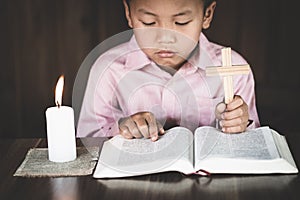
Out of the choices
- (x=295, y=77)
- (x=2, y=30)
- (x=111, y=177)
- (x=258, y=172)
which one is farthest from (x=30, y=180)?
(x=295, y=77)

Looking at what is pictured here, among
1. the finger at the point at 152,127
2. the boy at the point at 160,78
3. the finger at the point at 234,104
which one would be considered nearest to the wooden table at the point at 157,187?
the finger at the point at 152,127

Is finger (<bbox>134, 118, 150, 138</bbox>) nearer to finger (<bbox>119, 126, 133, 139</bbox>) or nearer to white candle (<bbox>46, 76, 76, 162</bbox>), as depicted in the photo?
finger (<bbox>119, 126, 133, 139</bbox>)

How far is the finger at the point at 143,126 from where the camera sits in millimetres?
1632

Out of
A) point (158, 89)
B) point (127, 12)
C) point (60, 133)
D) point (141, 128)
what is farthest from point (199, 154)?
point (127, 12)

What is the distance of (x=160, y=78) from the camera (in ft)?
6.29

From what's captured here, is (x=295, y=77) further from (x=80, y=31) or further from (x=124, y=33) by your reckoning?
(x=80, y=31)

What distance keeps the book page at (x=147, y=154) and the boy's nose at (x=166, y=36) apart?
326 mm

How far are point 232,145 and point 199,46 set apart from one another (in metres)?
0.46

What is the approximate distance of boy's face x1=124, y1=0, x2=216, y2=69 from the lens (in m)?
1.86

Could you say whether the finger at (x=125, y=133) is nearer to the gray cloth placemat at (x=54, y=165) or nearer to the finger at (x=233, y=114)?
the gray cloth placemat at (x=54, y=165)

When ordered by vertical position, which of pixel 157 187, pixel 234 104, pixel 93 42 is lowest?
pixel 157 187

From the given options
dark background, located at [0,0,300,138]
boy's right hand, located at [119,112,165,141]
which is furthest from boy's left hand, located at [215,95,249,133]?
dark background, located at [0,0,300,138]

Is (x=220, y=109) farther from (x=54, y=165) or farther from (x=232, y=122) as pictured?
(x=54, y=165)

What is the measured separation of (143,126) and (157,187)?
267 millimetres
